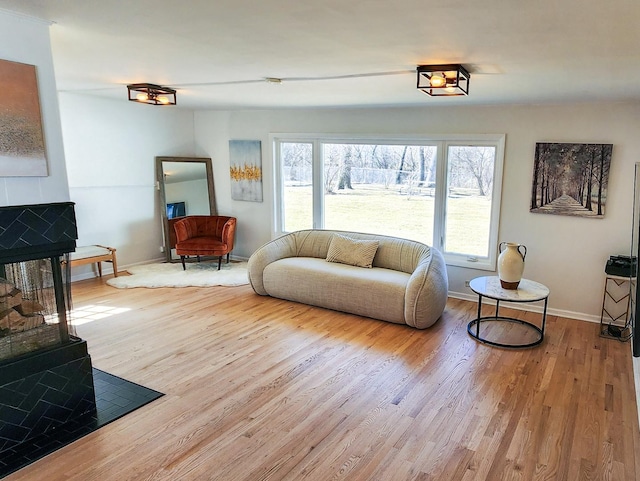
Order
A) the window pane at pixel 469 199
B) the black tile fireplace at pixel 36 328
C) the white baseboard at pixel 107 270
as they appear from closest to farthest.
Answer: the black tile fireplace at pixel 36 328 → the window pane at pixel 469 199 → the white baseboard at pixel 107 270

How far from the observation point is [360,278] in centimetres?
480

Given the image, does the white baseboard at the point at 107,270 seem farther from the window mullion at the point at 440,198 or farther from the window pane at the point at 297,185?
the window mullion at the point at 440,198

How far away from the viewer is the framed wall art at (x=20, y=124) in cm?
237

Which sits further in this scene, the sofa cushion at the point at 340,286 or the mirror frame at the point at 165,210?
the mirror frame at the point at 165,210

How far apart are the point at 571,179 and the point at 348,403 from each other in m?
3.28

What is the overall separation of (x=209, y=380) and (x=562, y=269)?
3737mm

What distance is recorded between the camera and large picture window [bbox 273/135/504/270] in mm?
5242

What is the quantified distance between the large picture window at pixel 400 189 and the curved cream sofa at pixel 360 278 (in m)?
0.56

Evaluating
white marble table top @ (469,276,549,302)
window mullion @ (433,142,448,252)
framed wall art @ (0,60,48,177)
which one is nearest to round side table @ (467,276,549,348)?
white marble table top @ (469,276,549,302)

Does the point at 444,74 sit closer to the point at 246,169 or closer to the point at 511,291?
the point at 511,291

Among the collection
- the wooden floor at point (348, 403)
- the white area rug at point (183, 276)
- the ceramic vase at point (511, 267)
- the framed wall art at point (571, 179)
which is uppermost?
the framed wall art at point (571, 179)

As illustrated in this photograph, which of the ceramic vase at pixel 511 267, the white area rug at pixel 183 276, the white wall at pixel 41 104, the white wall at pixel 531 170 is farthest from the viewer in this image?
the white area rug at pixel 183 276

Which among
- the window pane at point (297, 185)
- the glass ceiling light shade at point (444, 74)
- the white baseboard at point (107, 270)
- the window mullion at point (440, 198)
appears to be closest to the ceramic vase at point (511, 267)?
the window mullion at point (440, 198)

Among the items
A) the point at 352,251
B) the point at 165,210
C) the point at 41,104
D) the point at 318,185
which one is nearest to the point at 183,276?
the point at 165,210
